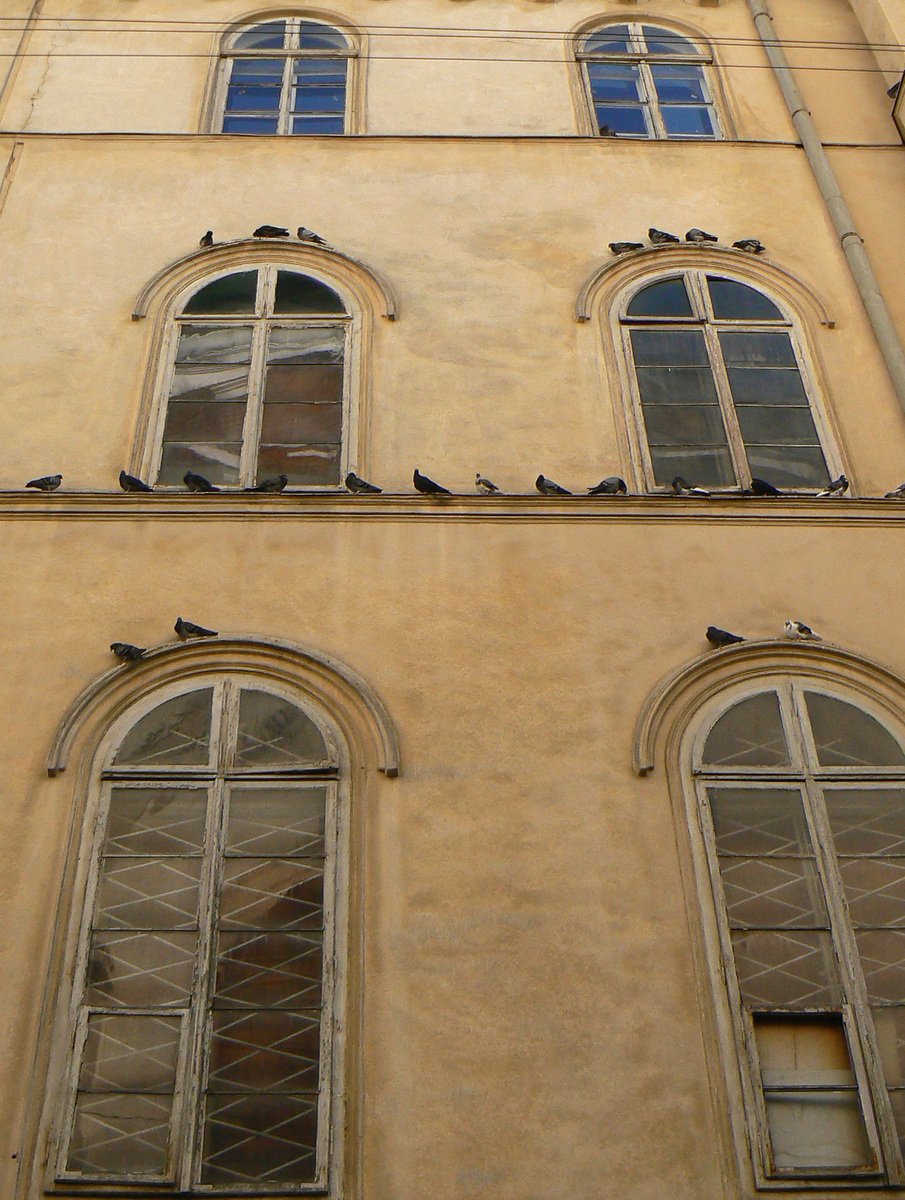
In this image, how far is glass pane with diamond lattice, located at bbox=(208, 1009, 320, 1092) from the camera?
7695mm

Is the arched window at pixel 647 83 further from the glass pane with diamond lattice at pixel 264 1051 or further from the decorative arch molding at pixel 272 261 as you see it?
the glass pane with diamond lattice at pixel 264 1051

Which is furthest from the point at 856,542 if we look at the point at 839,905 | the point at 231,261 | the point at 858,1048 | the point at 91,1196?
the point at 91,1196

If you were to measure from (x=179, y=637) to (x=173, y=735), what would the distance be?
661mm

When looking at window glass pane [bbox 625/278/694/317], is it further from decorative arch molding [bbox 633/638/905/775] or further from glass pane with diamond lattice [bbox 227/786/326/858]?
glass pane with diamond lattice [bbox 227/786/326/858]

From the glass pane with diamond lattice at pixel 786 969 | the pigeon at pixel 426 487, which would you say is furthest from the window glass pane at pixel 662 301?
the glass pane with diamond lattice at pixel 786 969

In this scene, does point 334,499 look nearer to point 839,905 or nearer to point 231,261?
point 231,261

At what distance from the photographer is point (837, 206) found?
12.6m

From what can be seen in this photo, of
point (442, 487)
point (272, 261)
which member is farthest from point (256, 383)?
point (442, 487)

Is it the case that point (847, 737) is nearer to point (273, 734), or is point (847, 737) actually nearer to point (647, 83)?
point (273, 734)

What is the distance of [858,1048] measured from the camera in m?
7.82

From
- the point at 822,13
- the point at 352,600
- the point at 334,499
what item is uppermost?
the point at 822,13

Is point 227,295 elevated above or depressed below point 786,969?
above

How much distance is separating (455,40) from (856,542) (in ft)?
22.2

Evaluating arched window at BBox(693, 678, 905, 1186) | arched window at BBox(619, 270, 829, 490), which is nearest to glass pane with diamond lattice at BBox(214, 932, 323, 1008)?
arched window at BBox(693, 678, 905, 1186)
